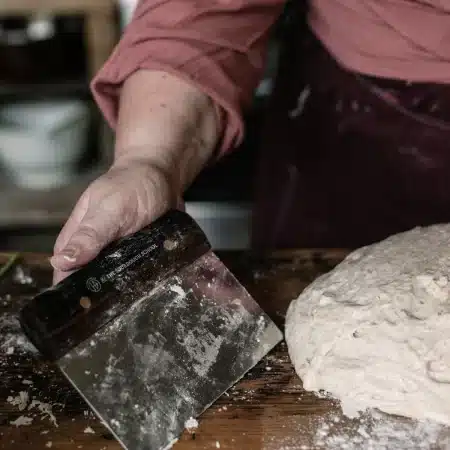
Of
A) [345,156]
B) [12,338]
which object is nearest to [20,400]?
[12,338]

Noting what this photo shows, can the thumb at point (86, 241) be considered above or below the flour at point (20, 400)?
above

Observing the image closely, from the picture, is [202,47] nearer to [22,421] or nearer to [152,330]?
[152,330]

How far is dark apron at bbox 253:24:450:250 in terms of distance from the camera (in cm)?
101

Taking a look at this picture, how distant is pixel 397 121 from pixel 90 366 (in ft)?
1.94

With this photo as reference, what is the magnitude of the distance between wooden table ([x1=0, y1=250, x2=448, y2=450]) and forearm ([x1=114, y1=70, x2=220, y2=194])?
281 millimetres

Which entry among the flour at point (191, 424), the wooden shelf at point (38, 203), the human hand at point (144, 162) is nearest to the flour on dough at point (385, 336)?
the flour at point (191, 424)

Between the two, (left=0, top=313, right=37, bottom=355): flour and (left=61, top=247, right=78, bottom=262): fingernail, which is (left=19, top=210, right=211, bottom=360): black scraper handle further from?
(left=0, top=313, right=37, bottom=355): flour

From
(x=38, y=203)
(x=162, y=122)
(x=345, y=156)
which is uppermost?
(x=162, y=122)

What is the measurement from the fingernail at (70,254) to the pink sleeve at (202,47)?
30 cm

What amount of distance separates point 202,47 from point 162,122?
4.6 inches

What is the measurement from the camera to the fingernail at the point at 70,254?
2.44 ft

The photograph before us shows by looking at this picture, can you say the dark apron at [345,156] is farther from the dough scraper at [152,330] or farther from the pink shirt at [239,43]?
the dough scraper at [152,330]

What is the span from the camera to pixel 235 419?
77cm

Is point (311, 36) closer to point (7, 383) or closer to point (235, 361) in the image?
point (235, 361)
